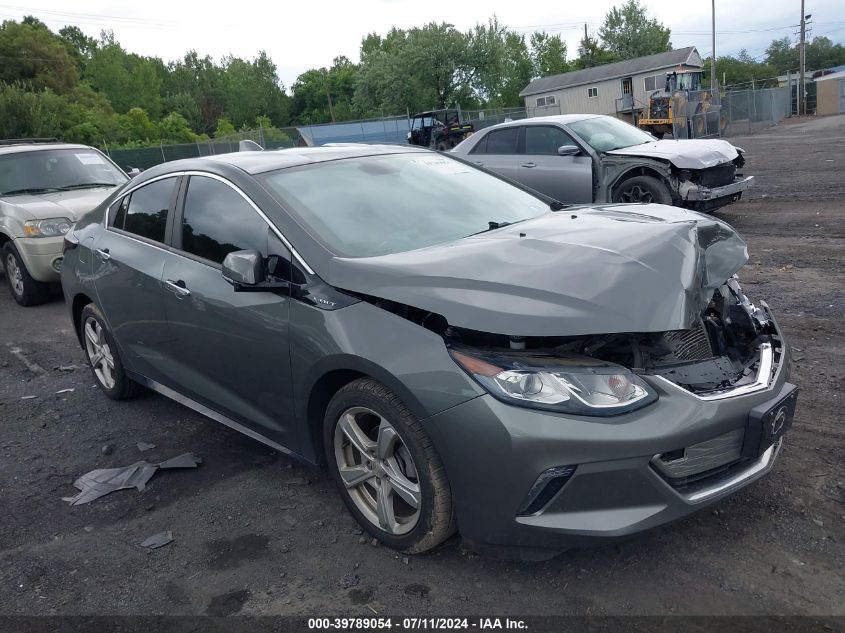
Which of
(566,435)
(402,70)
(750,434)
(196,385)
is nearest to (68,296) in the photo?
(196,385)

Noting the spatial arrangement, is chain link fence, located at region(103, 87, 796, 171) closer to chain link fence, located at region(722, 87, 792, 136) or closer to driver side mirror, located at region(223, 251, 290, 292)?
chain link fence, located at region(722, 87, 792, 136)

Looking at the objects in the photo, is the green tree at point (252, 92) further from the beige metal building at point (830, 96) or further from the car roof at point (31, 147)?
the car roof at point (31, 147)

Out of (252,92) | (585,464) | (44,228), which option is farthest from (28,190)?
(252,92)

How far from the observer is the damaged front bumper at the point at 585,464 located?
8.25ft

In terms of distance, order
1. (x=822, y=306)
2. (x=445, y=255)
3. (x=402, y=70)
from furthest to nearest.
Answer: (x=402, y=70) < (x=822, y=306) < (x=445, y=255)

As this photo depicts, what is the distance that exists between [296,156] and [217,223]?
63cm

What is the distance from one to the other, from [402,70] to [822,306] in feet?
212

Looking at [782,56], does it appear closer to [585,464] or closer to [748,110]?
[748,110]

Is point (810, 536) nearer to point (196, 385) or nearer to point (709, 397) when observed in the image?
point (709, 397)

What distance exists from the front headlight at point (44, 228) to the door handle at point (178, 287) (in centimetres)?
494

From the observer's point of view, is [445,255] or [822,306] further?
[822,306]

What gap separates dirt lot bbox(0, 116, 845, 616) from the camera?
275 centimetres

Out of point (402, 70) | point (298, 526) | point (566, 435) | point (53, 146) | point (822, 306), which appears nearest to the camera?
point (566, 435)

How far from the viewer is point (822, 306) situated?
19.5 ft
